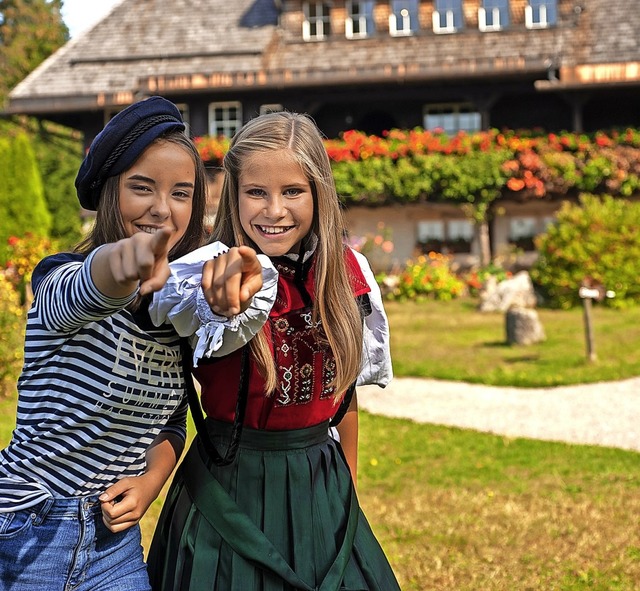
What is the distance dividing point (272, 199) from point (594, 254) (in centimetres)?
1188

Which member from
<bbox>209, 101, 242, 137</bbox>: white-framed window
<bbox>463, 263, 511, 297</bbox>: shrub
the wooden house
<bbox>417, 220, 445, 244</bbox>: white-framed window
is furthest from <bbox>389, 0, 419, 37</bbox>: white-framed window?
<bbox>463, 263, 511, 297</bbox>: shrub

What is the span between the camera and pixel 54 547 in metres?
2.00

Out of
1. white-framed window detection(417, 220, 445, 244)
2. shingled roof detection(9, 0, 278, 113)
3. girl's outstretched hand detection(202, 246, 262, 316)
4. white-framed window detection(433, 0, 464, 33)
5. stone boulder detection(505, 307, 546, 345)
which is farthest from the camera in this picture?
shingled roof detection(9, 0, 278, 113)

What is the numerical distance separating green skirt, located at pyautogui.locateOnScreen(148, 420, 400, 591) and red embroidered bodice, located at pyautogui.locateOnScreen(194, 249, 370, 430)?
4 centimetres

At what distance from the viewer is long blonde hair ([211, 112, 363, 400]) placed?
2.15 metres

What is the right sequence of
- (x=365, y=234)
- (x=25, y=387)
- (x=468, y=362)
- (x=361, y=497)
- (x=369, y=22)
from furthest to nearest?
1. (x=369, y=22)
2. (x=365, y=234)
3. (x=468, y=362)
4. (x=361, y=497)
5. (x=25, y=387)

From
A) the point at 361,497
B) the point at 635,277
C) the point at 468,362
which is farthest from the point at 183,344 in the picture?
the point at 635,277

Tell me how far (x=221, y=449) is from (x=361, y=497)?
11.9 feet

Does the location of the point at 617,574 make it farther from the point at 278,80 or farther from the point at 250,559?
the point at 278,80

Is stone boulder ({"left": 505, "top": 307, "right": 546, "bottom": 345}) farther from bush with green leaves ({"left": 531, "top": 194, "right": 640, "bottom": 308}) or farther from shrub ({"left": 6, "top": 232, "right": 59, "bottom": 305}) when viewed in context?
shrub ({"left": 6, "top": 232, "right": 59, "bottom": 305})

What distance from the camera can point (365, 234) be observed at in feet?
57.3

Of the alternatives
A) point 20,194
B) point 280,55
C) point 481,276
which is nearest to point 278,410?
point 481,276

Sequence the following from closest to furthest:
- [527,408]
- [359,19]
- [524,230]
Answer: [527,408] → [524,230] → [359,19]

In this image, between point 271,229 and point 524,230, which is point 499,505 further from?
point 524,230
